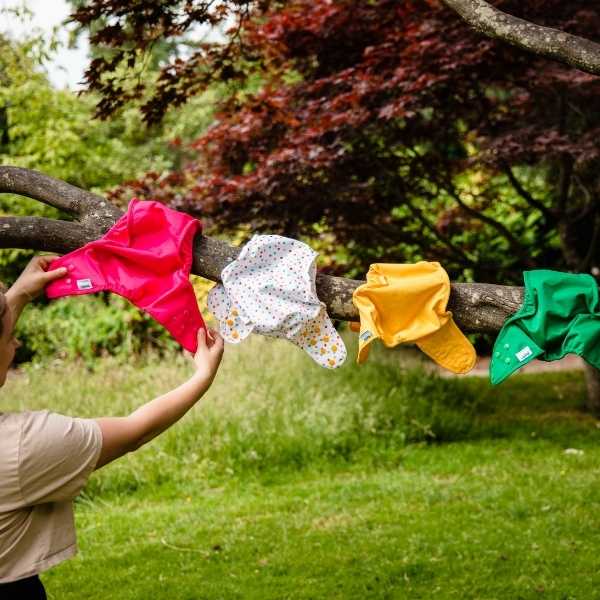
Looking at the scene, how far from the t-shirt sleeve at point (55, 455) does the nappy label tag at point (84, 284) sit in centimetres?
84

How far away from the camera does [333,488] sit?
5.82 m

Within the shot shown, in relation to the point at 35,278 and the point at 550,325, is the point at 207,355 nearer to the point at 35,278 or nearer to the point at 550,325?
the point at 35,278

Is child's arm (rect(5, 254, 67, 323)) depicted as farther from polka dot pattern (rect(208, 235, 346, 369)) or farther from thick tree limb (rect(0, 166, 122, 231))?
polka dot pattern (rect(208, 235, 346, 369))

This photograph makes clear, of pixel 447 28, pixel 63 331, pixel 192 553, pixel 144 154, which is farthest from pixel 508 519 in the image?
pixel 144 154

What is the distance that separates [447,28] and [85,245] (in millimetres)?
4371

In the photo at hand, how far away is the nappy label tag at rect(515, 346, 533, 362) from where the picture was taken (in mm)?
2512

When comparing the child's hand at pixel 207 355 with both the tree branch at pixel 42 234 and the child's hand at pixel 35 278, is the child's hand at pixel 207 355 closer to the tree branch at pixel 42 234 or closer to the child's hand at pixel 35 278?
the child's hand at pixel 35 278

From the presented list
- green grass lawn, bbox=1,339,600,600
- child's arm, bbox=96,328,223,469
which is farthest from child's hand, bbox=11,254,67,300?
green grass lawn, bbox=1,339,600,600

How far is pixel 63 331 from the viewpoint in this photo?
10.7 m

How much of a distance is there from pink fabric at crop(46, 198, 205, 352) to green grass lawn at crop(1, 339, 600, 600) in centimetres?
203

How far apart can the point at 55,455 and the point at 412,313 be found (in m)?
1.32

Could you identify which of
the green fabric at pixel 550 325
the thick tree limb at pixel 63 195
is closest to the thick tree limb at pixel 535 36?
the green fabric at pixel 550 325

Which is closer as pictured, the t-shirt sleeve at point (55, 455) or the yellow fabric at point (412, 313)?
the t-shirt sleeve at point (55, 455)

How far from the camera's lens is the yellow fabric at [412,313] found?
259cm
